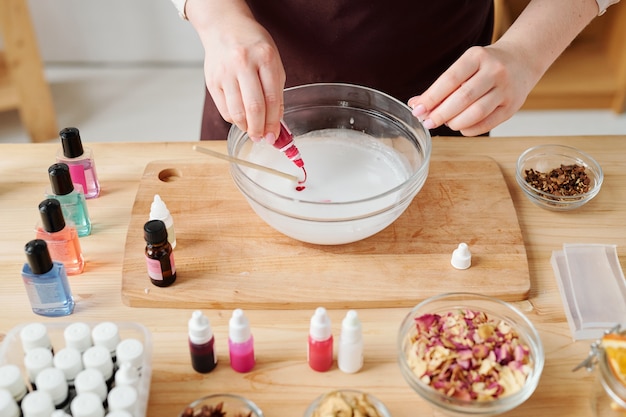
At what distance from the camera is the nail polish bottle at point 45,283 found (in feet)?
3.53

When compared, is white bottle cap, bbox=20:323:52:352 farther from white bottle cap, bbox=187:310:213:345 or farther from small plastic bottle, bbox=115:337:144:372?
white bottle cap, bbox=187:310:213:345

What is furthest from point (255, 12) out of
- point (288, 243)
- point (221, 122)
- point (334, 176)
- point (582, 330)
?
point (582, 330)

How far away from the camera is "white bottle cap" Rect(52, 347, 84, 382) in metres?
0.97

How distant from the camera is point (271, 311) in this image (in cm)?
117

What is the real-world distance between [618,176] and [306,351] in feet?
2.57

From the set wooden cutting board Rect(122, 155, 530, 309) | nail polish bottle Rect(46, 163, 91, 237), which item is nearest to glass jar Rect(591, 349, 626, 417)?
wooden cutting board Rect(122, 155, 530, 309)

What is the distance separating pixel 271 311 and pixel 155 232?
0.75ft

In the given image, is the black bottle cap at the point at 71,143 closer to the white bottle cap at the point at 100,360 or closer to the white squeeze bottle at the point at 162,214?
the white squeeze bottle at the point at 162,214

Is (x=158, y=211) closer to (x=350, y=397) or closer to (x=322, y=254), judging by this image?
(x=322, y=254)

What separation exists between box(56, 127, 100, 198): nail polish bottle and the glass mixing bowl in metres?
0.29

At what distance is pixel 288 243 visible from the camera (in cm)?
127

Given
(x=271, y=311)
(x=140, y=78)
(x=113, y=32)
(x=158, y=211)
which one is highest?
(x=158, y=211)

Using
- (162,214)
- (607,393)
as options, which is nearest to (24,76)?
(162,214)

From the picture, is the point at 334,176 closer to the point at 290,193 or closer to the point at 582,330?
the point at 290,193
